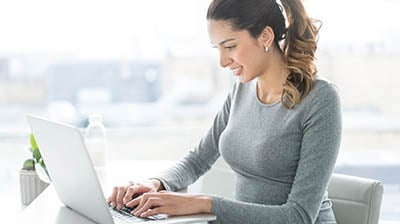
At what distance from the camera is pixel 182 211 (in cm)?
150

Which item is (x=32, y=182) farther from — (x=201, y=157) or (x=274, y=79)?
(x=274, y=79)

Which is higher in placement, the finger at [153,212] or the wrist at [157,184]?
the finger at [153,212]

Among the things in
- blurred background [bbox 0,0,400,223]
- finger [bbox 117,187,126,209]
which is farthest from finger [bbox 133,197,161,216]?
blurred background [bbox 0,0,400,223]

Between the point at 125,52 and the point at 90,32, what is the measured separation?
0.57ft

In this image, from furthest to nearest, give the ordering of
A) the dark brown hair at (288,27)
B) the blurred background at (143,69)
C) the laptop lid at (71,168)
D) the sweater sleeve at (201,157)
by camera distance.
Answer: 1. the blurred background at (143,69)
2. the sweater sleeve at (201,157)
3. the dark brown hair at (288,27)
4. the laptop lid at (71,168)

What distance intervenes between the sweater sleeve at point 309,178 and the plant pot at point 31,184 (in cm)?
84

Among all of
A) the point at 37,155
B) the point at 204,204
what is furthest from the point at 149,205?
the point at 37,155

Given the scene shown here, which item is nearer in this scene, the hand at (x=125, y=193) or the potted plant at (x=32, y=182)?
the hand at (x=125, y=193)

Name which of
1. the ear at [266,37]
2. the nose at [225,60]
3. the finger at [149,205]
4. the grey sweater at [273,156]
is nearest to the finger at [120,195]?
the finger at [149,205]

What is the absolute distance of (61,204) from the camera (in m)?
1.71

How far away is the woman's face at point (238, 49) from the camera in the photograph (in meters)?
1.75

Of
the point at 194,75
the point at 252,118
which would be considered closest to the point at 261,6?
the point at 252,118

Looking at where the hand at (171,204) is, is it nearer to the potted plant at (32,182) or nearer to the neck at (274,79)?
the neck at (274,79)

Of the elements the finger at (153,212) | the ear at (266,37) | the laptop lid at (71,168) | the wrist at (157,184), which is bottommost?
the wrist at (157,184)
